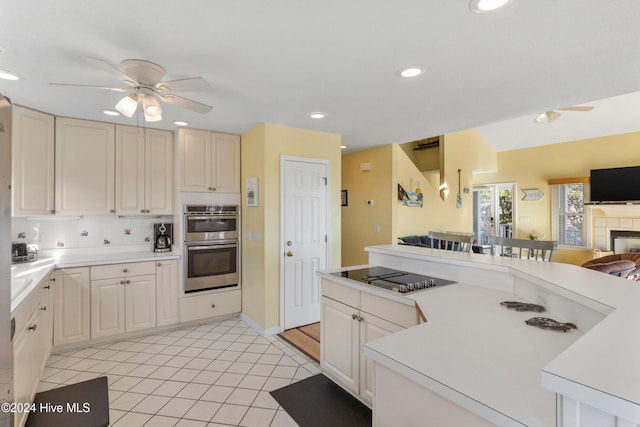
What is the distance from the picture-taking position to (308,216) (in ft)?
12.2

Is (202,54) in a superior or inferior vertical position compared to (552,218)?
superior

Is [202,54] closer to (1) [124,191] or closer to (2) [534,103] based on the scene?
(1) [124,191]

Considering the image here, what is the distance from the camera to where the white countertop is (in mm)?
2107

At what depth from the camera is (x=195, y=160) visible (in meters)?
3.65

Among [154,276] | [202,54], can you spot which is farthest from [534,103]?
[154,276]

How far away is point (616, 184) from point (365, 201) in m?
4.83

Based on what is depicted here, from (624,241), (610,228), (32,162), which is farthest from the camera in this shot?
(610,228)

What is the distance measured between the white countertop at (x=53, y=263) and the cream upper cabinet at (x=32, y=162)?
522mm

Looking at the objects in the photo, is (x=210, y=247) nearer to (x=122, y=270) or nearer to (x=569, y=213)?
(x=122, y=270)

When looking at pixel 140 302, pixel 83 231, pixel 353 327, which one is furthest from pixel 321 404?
pixel 83 231

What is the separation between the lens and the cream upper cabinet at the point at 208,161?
359 centimetres

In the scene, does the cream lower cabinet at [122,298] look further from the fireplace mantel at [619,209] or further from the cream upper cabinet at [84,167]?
the fireplace mantel at [619,209]

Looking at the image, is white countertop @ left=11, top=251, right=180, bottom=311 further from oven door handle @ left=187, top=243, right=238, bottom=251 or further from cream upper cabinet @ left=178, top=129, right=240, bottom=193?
cream upper cabinet @ left=178, top=129, right=240, bottom=193

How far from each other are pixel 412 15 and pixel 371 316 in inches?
68.4
